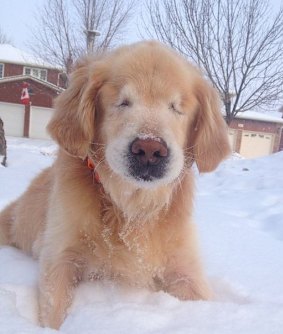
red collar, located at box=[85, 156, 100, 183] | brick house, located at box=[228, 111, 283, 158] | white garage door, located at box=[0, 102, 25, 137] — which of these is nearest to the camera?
red collar, located at box=[85, 156, 100, 183]

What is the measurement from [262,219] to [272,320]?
3.47 meters

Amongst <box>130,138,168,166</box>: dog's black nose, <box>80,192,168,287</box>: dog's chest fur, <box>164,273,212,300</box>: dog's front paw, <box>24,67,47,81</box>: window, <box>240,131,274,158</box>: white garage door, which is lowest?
<box>240,131,274,158</box>: white garage door

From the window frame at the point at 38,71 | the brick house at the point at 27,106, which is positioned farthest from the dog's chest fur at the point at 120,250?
the window frame at the point at 38,71

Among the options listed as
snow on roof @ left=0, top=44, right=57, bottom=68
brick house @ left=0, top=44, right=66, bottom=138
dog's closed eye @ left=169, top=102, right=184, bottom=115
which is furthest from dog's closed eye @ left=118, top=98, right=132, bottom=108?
snow on roof @ left=0, top=44, right=57, bottom=68

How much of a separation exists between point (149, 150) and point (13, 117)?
29.5m

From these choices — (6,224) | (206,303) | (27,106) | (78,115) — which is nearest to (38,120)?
(27,106)

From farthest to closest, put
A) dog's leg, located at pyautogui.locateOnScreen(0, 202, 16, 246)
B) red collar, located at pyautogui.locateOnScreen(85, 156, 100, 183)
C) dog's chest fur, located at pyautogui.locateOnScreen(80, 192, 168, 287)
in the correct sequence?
dog's leg, located at pyautogui.locateOnScreen(0, 202, 16, 246) < red collar, located at pyautogui.locateOnScreen(85, 156, 100, 183) < dog's chest fur, located at pyautogui.locateOnScreen(80, 192, 168, 287)

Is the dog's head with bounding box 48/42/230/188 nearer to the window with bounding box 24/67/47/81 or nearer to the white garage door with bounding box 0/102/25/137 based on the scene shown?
the white garage door with bounding box 0/102/25/137

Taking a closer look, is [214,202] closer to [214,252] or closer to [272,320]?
[214,252]

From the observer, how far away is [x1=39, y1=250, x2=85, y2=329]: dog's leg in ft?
6.73

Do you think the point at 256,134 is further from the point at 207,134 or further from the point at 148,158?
the point at 148,158

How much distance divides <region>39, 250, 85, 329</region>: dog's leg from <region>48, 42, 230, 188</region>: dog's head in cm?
57

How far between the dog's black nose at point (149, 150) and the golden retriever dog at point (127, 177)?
0.16ft

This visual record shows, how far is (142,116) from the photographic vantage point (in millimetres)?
2137
